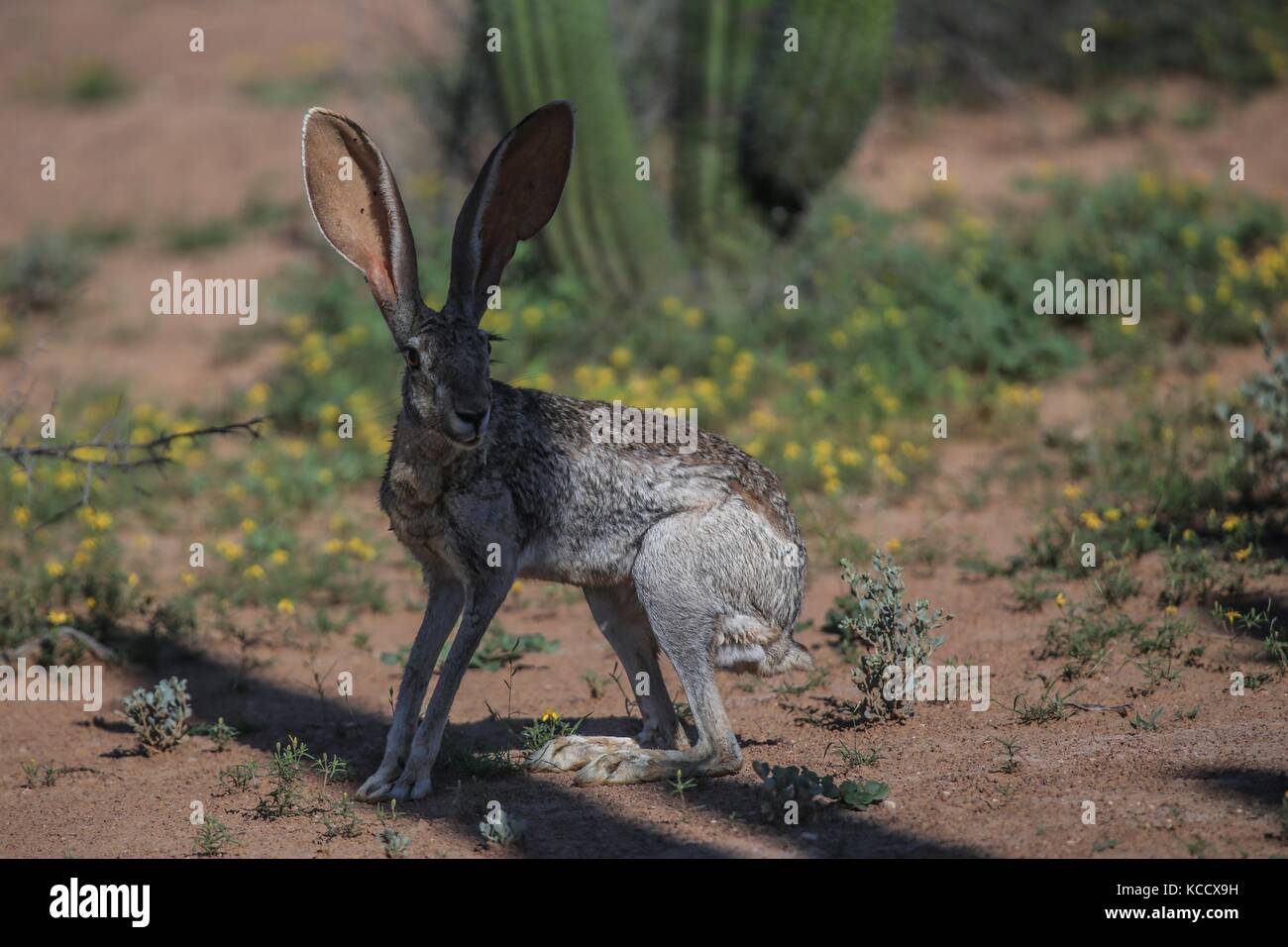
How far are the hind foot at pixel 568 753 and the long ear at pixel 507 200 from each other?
1.67m

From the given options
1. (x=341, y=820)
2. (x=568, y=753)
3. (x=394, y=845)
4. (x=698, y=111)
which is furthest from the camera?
(x=698, y=111)

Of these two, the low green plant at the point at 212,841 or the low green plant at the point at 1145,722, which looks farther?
the low green plant at the point at 1145,722

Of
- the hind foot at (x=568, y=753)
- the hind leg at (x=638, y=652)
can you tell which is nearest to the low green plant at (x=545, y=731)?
the hind foot at (x=568, y=753)

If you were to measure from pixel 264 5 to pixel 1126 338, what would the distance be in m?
17.2

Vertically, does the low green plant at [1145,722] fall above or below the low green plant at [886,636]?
below

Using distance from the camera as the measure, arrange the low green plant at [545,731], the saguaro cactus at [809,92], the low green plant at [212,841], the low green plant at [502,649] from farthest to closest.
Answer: the saguaro cactus at [809,92] < the low green plant at [502,649] < the low green plant at [545,731] < the low green plant at [212,841]

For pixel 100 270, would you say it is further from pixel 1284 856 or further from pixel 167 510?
pixel 1284 856

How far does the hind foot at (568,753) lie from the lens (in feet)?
17.6

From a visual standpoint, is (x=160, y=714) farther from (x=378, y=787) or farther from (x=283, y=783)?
(x=378, y=787)

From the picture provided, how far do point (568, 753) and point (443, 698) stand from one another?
58 centimetres

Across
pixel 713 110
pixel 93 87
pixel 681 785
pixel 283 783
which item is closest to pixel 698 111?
pixel 713 110

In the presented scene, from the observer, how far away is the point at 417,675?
525 centimetres

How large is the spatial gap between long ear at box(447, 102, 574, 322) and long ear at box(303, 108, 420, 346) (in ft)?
0.58

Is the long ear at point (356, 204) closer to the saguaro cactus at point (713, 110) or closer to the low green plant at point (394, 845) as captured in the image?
the low green plant at point (394, 845)
